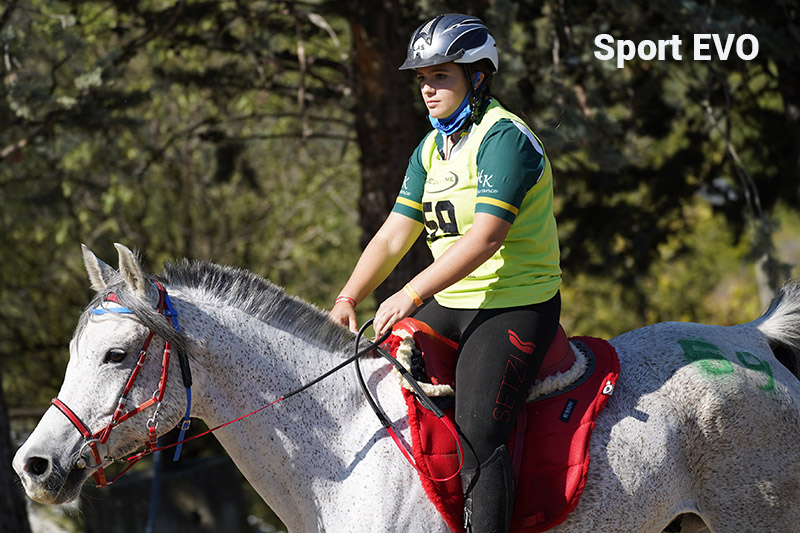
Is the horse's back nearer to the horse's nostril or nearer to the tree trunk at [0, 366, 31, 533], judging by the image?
the horse's nostril

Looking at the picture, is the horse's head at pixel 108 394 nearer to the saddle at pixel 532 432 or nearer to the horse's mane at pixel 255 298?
the horse's mane at pixel 255 298

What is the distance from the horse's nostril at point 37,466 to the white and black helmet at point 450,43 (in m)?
1.84

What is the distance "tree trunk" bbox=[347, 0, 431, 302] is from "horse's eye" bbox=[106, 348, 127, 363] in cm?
427

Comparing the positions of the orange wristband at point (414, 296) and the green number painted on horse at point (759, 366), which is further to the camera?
the green number painted on horse at point (759, 366)

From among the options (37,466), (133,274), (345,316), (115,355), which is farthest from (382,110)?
(37,466)

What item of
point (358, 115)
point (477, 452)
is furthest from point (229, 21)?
point (477, 452)

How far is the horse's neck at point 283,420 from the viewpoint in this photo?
297 cm

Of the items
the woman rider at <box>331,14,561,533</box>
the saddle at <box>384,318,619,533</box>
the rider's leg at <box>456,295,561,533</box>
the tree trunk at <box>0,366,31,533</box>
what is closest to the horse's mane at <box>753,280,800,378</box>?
the saddle at <box>384,318,619,533</box>

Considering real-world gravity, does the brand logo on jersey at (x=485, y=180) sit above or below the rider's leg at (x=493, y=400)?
above

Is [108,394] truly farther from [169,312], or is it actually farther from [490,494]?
[490,494]

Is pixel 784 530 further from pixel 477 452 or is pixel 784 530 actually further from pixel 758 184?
pixel 758 184

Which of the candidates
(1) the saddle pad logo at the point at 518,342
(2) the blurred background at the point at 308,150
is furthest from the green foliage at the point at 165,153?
(1) the saddle pad logo at the point at 518,342

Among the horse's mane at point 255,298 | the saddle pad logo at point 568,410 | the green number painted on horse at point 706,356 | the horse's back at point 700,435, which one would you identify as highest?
the horse's mane at point 255,298

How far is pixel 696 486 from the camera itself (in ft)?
11.4
